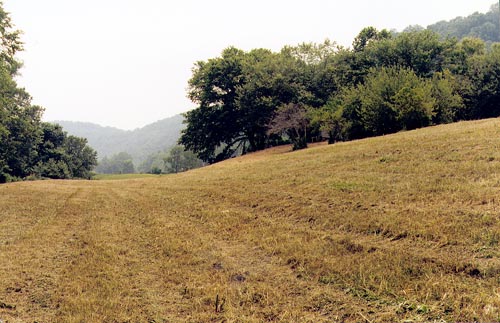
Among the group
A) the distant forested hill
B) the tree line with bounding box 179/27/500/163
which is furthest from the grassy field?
the distant forested hill

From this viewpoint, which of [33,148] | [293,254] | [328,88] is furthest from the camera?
[33,148]

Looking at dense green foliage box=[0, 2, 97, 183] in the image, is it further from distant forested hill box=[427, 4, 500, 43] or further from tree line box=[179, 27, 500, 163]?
distant forested hill box=[427, 4, 500, 43]

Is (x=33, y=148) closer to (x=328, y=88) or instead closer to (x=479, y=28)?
(x=328, y=88)

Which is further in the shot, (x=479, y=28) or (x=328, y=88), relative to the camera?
(x=479, y=28)

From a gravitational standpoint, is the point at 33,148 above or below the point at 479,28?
below

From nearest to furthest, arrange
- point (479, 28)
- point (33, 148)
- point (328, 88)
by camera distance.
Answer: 1. point (328, 88)
2. point (33, 148)
3. point (479, 28)

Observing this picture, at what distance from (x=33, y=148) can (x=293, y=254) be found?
212 ft

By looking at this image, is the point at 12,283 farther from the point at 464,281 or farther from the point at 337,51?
the point at 337,51

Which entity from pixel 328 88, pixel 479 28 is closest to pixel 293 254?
Result: pixel 328 88

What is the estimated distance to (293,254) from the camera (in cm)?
679

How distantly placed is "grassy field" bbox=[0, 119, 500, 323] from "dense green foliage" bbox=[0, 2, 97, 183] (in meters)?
30.1

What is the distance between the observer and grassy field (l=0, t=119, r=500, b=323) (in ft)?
15.9

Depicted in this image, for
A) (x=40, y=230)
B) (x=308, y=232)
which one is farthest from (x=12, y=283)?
(x=308, y=232)

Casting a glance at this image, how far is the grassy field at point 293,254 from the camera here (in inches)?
191
